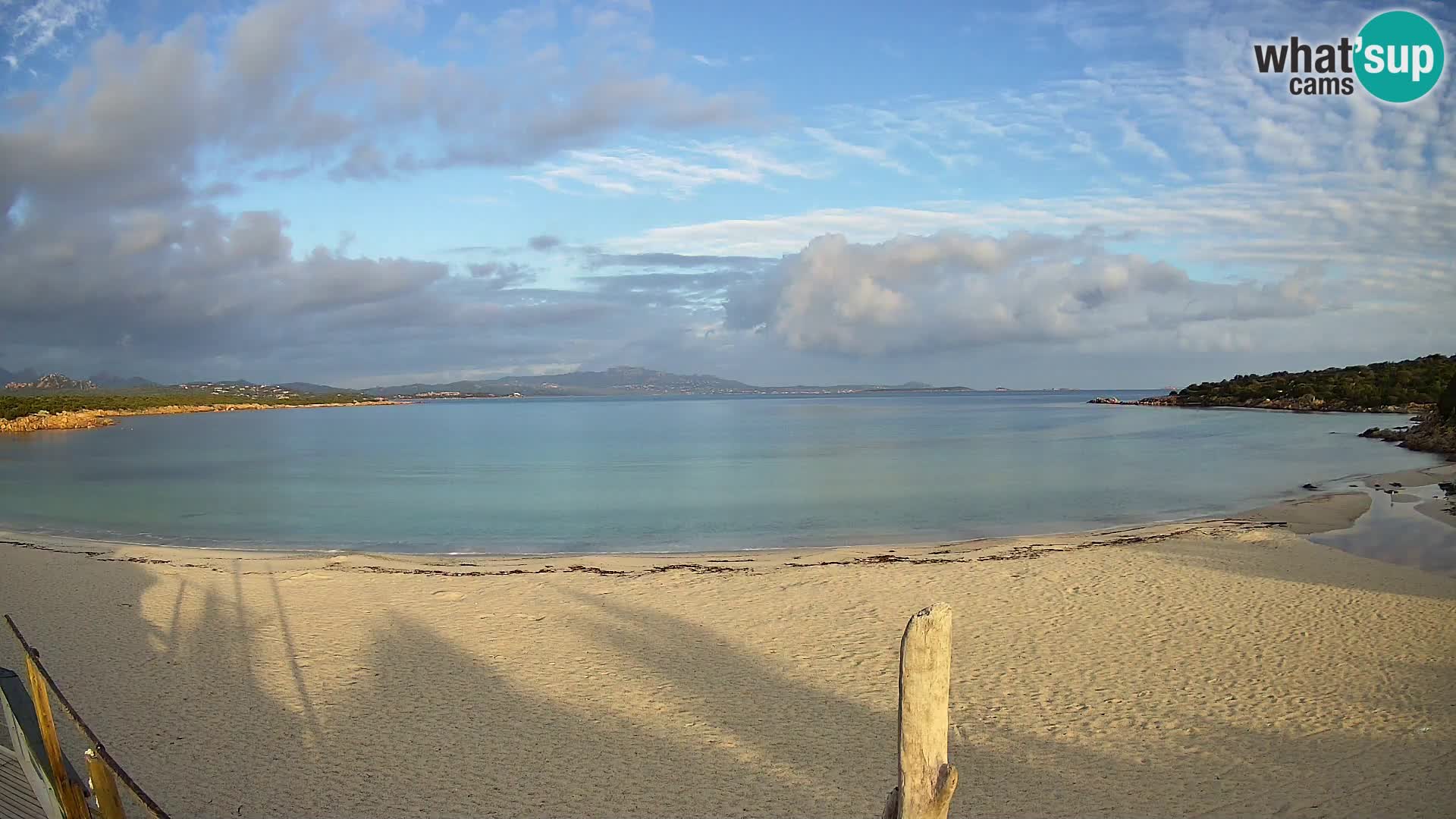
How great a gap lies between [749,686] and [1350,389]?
275 ft

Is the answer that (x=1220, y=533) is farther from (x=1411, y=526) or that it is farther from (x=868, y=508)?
(x=868, y=508)

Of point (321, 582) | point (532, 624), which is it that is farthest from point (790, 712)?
point (321, 582)

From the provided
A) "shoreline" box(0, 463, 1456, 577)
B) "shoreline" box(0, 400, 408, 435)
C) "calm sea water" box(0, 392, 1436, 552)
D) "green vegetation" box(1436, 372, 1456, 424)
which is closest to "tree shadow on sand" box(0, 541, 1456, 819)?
"shoreline" box(0, 463, 1456, 577)

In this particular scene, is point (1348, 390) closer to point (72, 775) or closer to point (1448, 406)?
point (1448, 406)

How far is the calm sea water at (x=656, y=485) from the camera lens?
21.0 metres

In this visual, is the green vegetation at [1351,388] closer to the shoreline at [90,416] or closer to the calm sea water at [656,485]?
the calm sea water at [656,485]

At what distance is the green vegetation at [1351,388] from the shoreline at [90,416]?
326 ft

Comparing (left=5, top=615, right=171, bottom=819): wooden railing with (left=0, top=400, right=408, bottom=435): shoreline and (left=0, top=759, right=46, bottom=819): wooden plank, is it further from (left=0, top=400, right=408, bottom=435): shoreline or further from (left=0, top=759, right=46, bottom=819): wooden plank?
(left=0, top=400, right=408, bottom=435): shoreline

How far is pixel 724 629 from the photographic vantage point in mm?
10484

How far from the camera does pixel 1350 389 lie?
74.1 meters

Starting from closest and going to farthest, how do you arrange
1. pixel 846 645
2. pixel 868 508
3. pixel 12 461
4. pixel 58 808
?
pixel 58 808 < pixel 846 645 < pixel 868 508 < pixel 12 461

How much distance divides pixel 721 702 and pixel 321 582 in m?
8.41

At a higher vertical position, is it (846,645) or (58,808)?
(58,808)

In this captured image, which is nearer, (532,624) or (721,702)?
(721,702)
